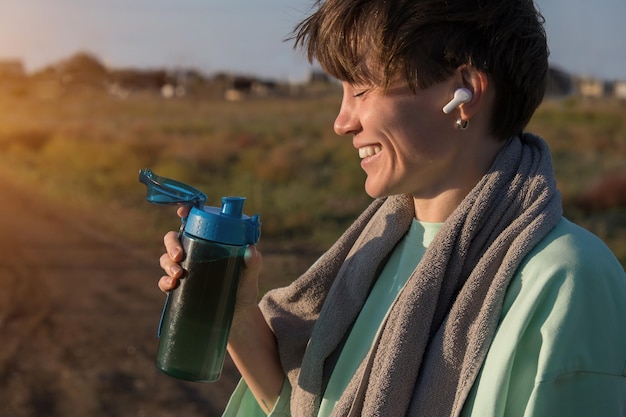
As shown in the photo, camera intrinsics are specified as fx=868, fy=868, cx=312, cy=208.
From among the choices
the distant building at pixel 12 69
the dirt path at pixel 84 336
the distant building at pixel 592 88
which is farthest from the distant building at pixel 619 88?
the dirt path at pixel 84 336

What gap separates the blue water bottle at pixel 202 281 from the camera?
1.78 m

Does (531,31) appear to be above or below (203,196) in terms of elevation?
above

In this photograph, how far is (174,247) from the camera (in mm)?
1830

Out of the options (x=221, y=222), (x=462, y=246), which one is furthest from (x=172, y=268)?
(x=462, y=246)

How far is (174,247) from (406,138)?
21.5 inches

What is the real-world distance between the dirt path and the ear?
396 centimetres

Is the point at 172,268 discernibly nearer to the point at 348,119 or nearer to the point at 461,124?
the point at 348,119

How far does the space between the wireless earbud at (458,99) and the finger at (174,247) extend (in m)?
0.62

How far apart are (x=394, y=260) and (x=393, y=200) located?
0.45 feet

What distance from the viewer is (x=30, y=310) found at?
7.52m

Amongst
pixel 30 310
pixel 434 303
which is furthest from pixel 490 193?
pixel 30 310

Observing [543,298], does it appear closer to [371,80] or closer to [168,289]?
[371,80]

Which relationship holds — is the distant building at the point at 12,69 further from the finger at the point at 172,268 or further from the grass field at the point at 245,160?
the finger at the point at 172,268

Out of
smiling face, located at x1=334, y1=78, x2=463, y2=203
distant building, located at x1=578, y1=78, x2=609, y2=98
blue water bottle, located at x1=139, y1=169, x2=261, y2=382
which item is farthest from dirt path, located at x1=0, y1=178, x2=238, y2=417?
distant building, located at x1=578, y1=78, x2=609, y2=98
